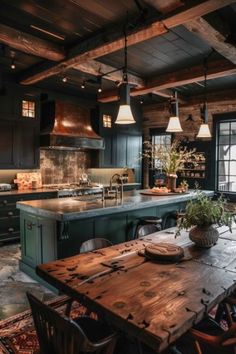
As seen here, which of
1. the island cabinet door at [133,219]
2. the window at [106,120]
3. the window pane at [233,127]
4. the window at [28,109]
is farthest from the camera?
the window at [106,120]

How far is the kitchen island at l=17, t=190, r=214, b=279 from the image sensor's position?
10.6 ft

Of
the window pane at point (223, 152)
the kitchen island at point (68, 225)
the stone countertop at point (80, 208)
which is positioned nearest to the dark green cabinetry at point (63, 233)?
the kitchen island at point (68, 225)

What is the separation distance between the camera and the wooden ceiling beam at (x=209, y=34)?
9.41 feet

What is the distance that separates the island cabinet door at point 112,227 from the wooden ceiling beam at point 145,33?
7.00ft

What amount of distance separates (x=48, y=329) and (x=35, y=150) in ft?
15.8

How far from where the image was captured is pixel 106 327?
1.90 meters

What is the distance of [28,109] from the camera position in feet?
19.0

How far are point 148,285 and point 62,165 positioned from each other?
545 centimetres

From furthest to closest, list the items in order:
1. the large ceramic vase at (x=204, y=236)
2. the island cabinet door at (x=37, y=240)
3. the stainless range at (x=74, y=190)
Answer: the stainless range at (x=74, y=190)
the island cabinet door at (x=37, y=240)
the large ceramic vase at (x=204, y=236)

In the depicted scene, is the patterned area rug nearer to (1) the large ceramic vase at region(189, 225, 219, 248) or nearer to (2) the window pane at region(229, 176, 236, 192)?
(1) the large ceramic vase at region(189, 225, 219, 248)

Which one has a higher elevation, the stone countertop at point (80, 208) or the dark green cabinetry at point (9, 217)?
the stone countertop at point (80, 208)

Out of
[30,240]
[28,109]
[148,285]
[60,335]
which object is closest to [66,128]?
[28,109]

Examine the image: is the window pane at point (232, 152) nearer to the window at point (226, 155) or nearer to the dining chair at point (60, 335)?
the window at point (226, 155)

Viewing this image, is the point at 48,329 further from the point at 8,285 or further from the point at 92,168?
the point at 92,168
